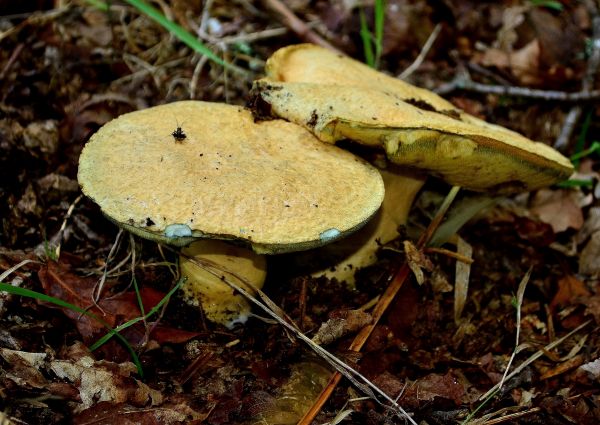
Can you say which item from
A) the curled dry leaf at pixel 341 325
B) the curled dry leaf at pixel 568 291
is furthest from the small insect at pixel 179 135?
the curled dry leaf at pixel 568 291

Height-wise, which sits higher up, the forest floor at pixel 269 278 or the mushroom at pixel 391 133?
the mushroom at pixel 391 133

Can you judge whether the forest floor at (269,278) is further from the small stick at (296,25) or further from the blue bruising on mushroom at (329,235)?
the blue bruising on mushroom at (329,235)

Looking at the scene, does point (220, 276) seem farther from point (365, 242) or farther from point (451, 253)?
point (451, 253)

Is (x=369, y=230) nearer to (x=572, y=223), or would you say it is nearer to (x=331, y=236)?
(x=331, y=236)

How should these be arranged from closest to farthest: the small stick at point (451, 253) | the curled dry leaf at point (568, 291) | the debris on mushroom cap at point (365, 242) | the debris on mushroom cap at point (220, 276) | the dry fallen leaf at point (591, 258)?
1. the debris on mushroom cap at point (220, 276)
2. the debris on mushroom cap at point (365, 242)
3. the small stick at point (451, 253)
4. the curled dry leaf at point (568, 291)
5. the dry fallen leaf at point (591, 258)

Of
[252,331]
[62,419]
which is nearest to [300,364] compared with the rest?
[252,331]

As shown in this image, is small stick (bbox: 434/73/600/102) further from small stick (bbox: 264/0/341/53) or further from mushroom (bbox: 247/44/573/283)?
mushroom (bbox: 247/44/573/283)
